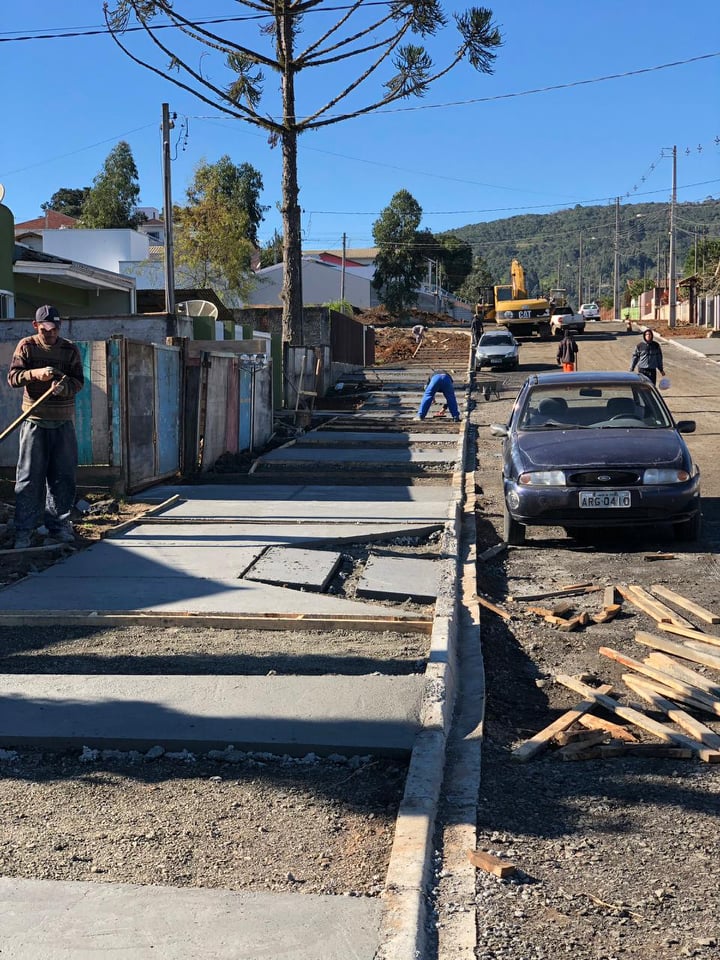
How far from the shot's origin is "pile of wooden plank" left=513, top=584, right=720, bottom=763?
181 inches

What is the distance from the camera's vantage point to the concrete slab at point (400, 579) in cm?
738

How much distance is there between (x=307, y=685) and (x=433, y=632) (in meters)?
1.25

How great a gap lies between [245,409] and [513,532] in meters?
8.30

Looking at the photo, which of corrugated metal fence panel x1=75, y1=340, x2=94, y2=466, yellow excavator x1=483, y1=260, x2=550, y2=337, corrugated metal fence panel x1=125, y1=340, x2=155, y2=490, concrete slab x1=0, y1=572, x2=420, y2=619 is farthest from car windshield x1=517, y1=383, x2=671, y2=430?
yellow excavator x1=483, y1=260, x2=550, y2=337

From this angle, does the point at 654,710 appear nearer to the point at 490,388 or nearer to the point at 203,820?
the point at 203,820

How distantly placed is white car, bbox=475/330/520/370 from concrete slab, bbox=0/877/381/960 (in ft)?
115

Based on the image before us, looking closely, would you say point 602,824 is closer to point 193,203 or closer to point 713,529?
point 713,529

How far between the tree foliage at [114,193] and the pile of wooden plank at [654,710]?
240 feet

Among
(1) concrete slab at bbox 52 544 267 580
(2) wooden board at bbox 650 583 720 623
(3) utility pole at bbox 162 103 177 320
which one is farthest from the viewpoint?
(3) utility pole at bbox 162 103 177 320

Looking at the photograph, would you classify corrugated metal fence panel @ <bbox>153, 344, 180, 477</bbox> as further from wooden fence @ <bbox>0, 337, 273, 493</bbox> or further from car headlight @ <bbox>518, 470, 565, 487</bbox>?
car headlight @ <bbox>518, 470, 565, 487</bbox>

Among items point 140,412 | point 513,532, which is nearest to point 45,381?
point 140,412

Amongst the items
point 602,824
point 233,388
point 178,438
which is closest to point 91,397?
point 178,438

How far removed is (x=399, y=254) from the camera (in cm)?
8656

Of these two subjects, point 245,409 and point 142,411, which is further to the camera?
point 245,409
